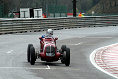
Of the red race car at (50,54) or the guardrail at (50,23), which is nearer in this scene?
the red race car at (50,54)

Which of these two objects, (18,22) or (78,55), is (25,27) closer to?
(18,22)

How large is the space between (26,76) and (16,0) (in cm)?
11399

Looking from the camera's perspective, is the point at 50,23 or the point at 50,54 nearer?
the point at 50,54

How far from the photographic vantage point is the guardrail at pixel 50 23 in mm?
37281

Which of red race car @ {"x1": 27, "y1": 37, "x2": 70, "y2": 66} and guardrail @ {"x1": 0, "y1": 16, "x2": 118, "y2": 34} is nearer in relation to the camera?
red race car @ {"x1": 27, "y1": 37, "x2": 70, "y2": 66}

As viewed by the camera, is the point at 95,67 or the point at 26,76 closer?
the point at 26,76

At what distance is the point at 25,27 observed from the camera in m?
38.8

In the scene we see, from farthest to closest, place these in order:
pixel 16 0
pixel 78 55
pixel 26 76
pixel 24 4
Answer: pixel 24 4 → pixel 16 0 → pixel 78 55 → pixel 26 76

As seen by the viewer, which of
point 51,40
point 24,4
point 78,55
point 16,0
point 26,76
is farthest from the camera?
Answer: point 24,4

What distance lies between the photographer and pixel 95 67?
17016 millimetres

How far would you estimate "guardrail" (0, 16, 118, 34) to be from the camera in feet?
122

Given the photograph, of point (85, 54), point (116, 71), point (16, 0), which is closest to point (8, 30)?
point (85, 54)

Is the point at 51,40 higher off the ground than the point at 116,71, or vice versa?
the point at 51,40

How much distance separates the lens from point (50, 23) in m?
41.5
